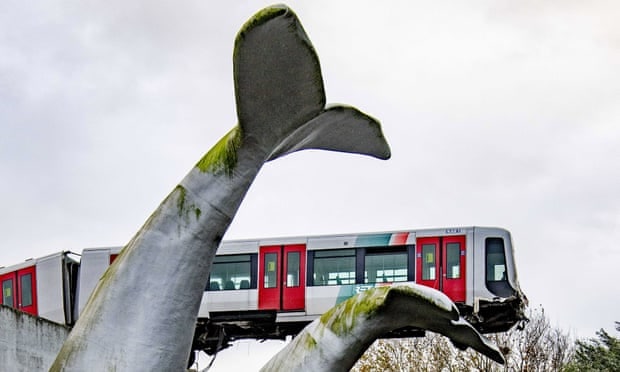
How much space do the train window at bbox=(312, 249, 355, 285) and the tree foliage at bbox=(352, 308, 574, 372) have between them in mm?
7510

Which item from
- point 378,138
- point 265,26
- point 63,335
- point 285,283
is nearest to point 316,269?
point 285,283

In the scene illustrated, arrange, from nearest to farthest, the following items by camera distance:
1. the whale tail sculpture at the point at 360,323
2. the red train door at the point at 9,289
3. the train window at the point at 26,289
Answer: the whale tail sculpture at the point at 360,323
the train window at the point at 26,289
the red train door at the point at 9,289

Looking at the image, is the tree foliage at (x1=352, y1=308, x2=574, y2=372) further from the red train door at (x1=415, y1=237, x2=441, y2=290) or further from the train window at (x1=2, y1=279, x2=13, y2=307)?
the train window at (x1=2, y1=279, x2=13, y2=307)

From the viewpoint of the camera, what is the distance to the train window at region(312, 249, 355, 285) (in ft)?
73.0

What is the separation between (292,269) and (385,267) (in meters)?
2.11

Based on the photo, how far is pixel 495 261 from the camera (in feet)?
71.9

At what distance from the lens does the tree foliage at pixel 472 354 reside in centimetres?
2949

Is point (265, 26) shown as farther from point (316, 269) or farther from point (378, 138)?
point (316, 269)

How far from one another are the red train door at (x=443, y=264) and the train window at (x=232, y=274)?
389 cm

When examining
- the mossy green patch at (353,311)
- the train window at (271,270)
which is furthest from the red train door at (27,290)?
the mossy green patch at (353,311)

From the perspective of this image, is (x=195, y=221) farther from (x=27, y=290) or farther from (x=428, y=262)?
(x=27, y=290)

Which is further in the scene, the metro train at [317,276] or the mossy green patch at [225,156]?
the metro train at [317,276]

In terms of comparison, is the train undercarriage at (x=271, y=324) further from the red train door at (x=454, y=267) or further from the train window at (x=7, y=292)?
the train window at (x=7, y=292)

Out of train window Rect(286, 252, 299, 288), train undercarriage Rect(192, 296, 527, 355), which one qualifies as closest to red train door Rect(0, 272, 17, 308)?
train undercarriage Rect(192, 296, 527, 355)
